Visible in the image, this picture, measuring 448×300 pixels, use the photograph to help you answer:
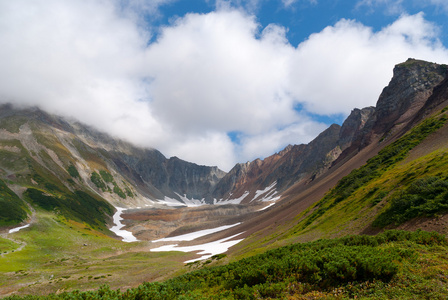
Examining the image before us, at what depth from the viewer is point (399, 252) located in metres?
12.3

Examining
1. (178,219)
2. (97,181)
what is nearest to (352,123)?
(178,219)

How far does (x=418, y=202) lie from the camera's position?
Answer: 21938 millimetres

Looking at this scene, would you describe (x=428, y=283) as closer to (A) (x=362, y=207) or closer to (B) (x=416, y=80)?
(A) (x=362, y=207)

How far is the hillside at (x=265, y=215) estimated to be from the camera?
13.4 meters

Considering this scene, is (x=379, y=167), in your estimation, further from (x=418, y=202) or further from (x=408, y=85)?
(x=408, y=85)

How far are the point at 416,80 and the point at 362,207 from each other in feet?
330

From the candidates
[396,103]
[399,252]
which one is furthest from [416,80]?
[399,252]

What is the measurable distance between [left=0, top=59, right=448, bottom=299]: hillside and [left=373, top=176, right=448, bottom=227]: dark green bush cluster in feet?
0.37

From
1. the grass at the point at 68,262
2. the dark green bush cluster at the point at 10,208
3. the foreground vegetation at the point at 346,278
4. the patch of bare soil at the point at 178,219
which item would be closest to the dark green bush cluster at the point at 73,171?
the patch of bare soil at the point at 178,219

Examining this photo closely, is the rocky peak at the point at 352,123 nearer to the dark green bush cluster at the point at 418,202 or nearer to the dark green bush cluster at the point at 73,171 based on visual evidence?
the dark green bush cluster at the point at 418,202

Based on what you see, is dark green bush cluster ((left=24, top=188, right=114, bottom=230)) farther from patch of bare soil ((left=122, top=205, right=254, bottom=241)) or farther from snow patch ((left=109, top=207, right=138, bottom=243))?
patch of bare soil ((left=122, top=205, right=254, bottom=241))

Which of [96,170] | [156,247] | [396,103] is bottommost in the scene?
[156,247]

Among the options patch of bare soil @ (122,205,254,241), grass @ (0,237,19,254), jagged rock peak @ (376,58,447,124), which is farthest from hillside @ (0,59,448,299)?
patch of bare soil @ (122,205,254,241)

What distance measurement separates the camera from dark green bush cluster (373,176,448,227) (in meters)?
19.8
